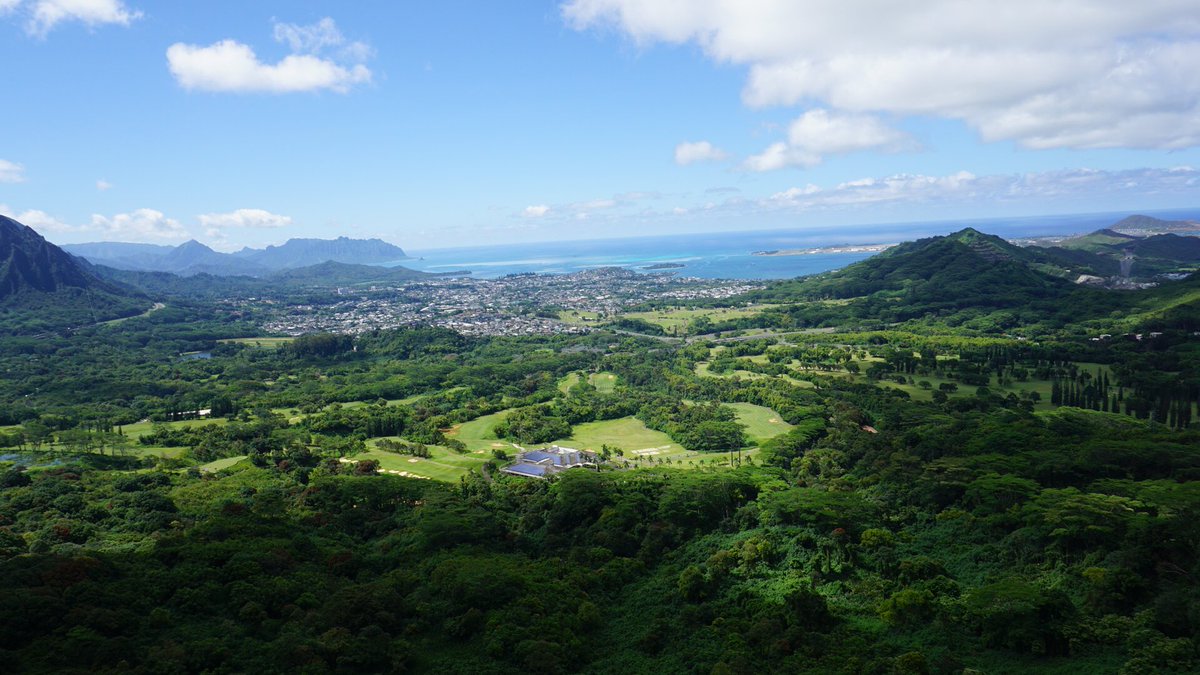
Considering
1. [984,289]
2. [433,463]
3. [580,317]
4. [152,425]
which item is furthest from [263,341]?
[984,289]

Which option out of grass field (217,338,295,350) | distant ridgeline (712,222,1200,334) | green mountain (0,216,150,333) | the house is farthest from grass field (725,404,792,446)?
green mountain (0,216,150,333)

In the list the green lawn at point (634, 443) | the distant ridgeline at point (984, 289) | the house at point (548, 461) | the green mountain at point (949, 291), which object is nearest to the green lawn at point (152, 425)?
the house at point (548, 461)

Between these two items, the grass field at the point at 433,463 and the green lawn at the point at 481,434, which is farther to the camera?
the green lawn at the point at 481,434

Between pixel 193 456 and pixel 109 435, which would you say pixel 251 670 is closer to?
pixel 193 456

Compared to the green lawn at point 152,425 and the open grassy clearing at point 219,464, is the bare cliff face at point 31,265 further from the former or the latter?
the open grassy clearing at point 219,464

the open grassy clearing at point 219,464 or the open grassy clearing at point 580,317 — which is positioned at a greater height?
the open grassy clearing at point 580,317

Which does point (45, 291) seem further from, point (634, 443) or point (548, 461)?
point (634, 443)

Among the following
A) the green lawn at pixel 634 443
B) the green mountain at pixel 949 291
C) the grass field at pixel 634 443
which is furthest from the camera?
the green mountain at pixel 949 291

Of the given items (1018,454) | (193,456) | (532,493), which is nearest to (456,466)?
(532,493)
